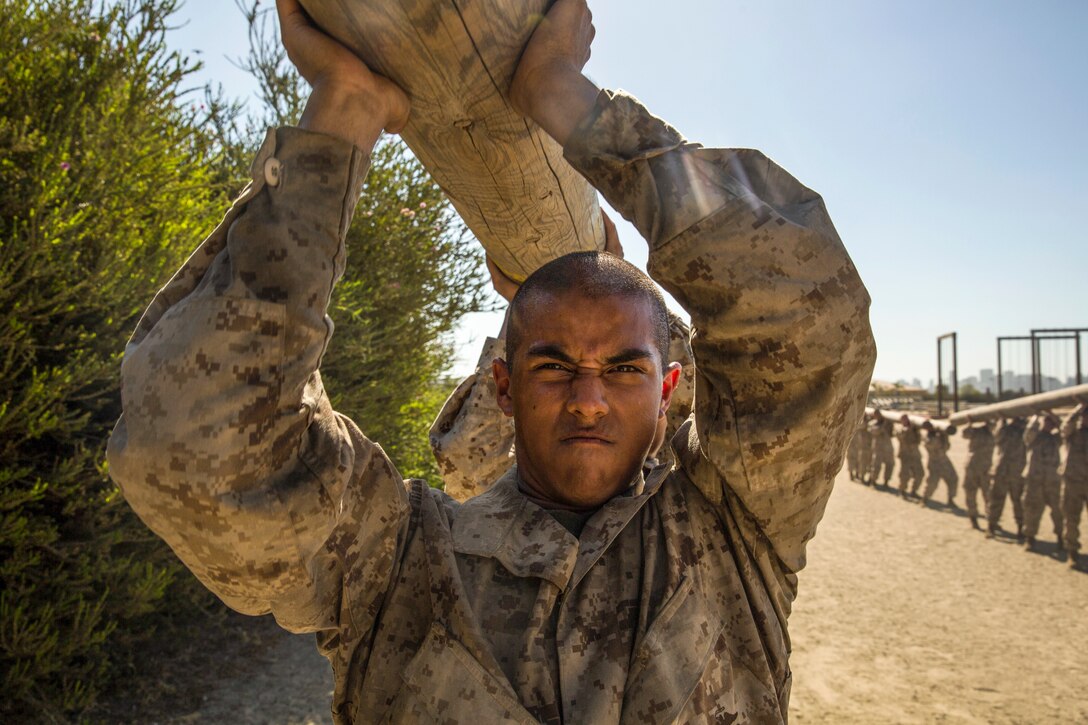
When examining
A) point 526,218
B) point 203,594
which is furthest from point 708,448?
point 203,594

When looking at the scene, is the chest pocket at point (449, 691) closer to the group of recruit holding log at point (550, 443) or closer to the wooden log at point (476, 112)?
the group of recruit holding log at point (550, 443)

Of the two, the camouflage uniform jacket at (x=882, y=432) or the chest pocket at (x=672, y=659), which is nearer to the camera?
the chest pocket at (x=672, y=659)

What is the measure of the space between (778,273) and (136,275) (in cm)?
448

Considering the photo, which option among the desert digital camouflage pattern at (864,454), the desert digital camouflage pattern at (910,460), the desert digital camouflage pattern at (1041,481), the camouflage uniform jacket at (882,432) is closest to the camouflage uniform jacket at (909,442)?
the desert digital camouflage pattern at (910,460)

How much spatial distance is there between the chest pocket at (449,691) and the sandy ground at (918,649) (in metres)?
4.59

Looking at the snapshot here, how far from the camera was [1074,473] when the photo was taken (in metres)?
10.3

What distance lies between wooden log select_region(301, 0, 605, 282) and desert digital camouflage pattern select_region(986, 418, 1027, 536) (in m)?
12.3

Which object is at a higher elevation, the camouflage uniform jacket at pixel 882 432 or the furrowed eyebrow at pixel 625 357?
the furrowed eyebrow at pixel 625 357

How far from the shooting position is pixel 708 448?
1.44 metres

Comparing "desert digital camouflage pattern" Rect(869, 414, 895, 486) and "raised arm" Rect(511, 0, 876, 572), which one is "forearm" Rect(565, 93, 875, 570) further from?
"desert digital camouflage pattern" Rect(869, 414, 895, 486)

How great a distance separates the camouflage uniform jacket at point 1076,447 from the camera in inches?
404

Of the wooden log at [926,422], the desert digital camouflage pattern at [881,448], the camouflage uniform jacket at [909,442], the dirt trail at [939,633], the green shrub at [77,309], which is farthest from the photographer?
the desert digital camouflage pattern at [881,448]

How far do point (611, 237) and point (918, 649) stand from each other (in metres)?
6.12

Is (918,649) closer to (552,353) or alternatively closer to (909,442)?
(552,353)
